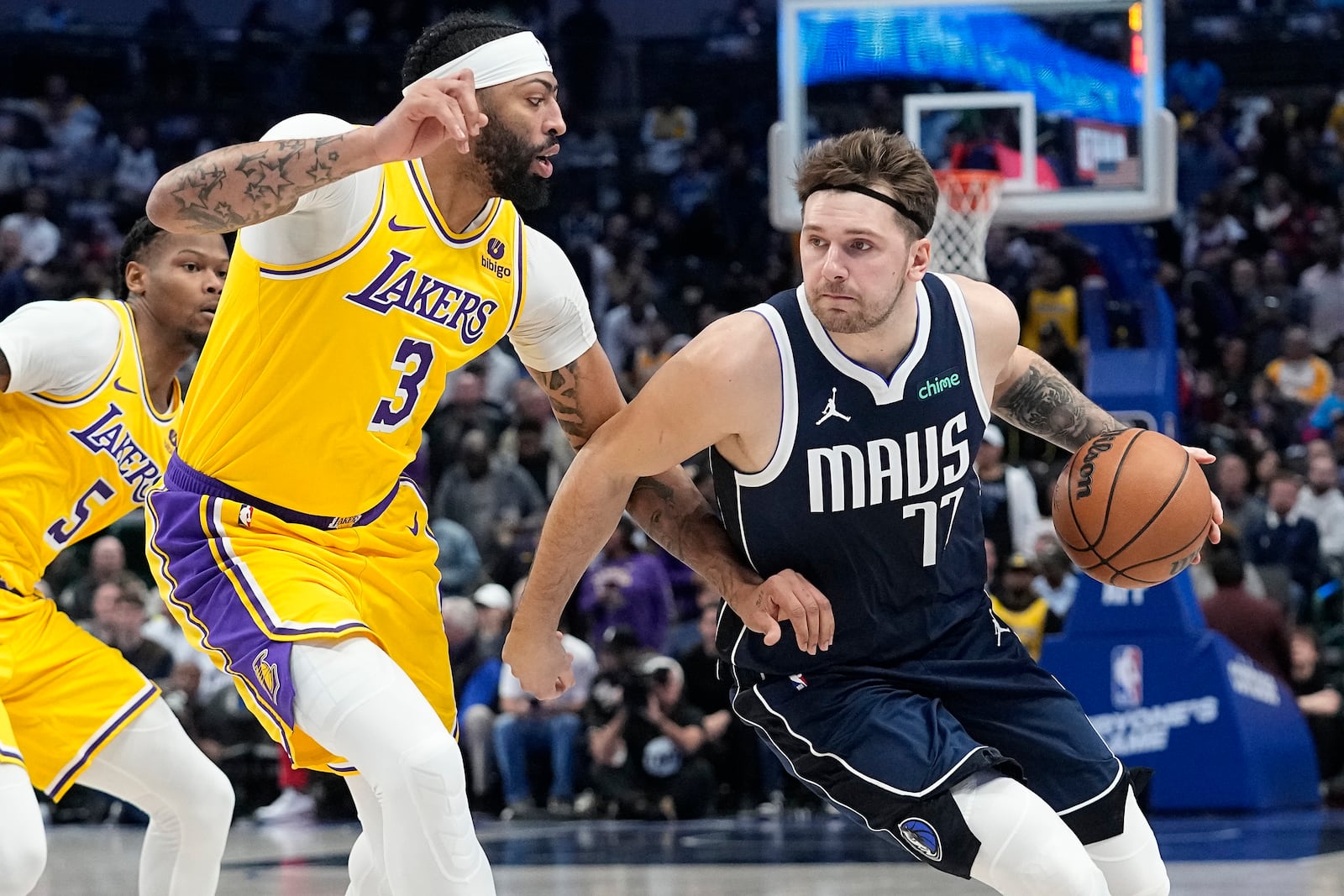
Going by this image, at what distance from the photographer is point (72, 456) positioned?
4.84 m

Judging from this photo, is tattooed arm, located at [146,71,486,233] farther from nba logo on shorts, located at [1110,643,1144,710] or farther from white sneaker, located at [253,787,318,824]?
white sneaker, located at [253,787,318,824]

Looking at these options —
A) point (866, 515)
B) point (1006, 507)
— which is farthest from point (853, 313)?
point (1006, 507)

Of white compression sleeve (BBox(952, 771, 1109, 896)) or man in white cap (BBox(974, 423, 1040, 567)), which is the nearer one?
white compression sleeve (BBox(952, 771, 1109, 896))

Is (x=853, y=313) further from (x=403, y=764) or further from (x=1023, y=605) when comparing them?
(x=1023, y=605)

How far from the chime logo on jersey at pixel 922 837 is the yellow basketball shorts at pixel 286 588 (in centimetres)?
119

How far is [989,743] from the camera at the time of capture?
4070mm

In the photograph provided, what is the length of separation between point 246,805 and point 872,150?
8486 millimetres

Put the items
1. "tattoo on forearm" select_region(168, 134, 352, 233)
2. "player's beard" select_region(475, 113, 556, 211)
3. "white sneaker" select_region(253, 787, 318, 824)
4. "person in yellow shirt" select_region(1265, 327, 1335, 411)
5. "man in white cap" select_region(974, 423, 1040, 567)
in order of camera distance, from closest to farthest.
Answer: "tattoo on forearm" select_region(168, 134, 352, 233)
"player's beard" select_region(475, 113, 556, 211)
"white sneaker" select_region(253, 787, 318, 824)
"man in white cap" select_region(974, 423, 1040, 567)
"person in yellow shirt" select_region(1265, 327, 1335, 411)

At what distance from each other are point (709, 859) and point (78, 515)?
14.1ft

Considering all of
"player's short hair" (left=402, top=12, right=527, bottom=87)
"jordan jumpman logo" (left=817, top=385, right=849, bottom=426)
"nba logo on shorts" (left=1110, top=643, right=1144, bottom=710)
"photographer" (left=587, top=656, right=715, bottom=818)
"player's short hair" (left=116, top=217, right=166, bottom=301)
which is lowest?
"photographer" (left=587, top=656, right=715, bottom=818)

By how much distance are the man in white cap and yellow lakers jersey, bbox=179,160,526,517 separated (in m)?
7.53

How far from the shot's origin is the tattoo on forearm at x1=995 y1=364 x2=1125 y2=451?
14.7 ft

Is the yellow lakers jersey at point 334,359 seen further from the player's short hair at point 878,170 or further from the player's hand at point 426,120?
the player's short hair at point 878,170

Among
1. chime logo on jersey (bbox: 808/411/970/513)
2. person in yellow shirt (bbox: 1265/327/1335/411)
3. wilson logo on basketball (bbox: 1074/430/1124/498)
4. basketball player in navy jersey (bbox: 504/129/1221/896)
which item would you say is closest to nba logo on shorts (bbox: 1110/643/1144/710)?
person in yellow shirt (bbox: 1265/327/1335/411)
